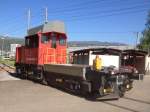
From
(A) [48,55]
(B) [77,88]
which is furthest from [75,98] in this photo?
(A) [48,55]

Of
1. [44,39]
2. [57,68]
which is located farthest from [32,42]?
[57,68]

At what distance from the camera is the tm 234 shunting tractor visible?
44.4 ft

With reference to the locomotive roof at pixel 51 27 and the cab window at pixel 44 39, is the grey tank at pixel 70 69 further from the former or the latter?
the locomotive roof at pixel 51 27

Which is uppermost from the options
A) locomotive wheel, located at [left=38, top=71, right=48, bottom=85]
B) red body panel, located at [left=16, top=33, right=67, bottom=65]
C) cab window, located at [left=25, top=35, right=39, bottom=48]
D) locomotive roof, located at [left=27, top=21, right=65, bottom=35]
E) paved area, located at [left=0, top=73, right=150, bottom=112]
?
locomotive roof, located at [left=27, top=21, right=65, bottom=35]

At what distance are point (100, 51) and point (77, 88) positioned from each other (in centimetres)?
345

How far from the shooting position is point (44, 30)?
68.3 feet

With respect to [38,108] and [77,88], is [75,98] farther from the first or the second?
[38,108]

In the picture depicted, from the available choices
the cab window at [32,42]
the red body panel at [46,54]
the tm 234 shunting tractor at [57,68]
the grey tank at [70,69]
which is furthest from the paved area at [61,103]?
the cab window at [32,42]

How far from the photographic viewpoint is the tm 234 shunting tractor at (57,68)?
1353 centimetres

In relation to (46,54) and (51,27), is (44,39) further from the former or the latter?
(46,54)

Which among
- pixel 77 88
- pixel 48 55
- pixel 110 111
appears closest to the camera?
pixel 110 111

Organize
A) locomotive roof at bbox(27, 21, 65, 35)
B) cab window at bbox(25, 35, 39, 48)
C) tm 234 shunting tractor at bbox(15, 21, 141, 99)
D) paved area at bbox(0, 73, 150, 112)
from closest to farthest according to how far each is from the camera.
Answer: paved area at bbox(0, 73, 150, 112) → tm 234 shunting tractor at bbox(15, 21, 141, 99) → locomotive roof at bbox(27, 21, 65, 35) → cab window at bbox(25, 35, 39, 48)

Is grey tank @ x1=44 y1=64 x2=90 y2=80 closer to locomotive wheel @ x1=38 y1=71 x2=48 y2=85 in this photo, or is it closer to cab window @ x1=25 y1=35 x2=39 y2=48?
locomotive wheel @ x1=38 y1=71 x2=48 y2=85

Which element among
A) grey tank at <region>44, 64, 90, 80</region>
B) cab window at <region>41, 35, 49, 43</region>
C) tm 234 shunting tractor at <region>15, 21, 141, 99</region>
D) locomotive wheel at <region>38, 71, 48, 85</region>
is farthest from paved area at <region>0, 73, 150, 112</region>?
cab window at <region>41, 35, 49, 43</region>
